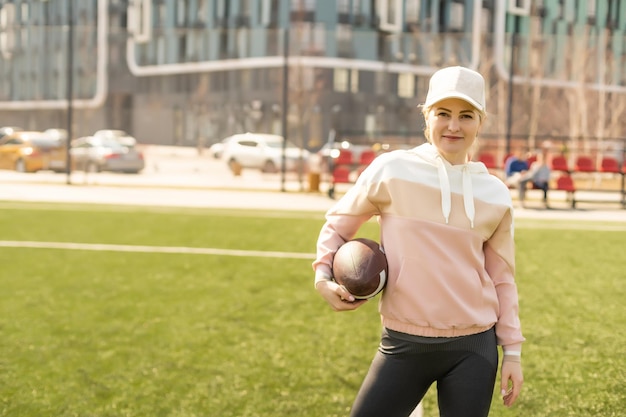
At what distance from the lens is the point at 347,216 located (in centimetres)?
286

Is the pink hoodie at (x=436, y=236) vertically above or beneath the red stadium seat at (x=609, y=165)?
above

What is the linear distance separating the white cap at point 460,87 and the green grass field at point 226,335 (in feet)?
8.12

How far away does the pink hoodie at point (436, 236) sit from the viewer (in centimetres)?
272

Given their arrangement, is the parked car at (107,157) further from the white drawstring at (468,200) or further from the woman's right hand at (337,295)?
the white drawstring at (468,200)

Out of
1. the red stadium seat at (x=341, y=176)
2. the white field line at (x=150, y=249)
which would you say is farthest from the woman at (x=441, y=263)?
the red stadium seat at (x=341, y=176)

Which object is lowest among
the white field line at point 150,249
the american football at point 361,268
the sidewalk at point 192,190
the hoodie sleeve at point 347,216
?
the sidewalk at point 192,190

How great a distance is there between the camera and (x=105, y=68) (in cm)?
3228

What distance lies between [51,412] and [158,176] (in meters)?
23.9

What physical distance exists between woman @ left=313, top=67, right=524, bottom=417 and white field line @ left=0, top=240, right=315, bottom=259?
796cm

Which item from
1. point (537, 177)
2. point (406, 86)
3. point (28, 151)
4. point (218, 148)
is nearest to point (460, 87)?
point (537, 177)

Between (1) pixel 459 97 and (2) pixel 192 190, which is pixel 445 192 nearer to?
(1) pixel 459 97

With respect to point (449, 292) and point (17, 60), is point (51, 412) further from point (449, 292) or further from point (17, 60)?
point (17, 60)

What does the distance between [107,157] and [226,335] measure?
914 inches

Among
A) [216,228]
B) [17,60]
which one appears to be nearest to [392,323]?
[216,228]
